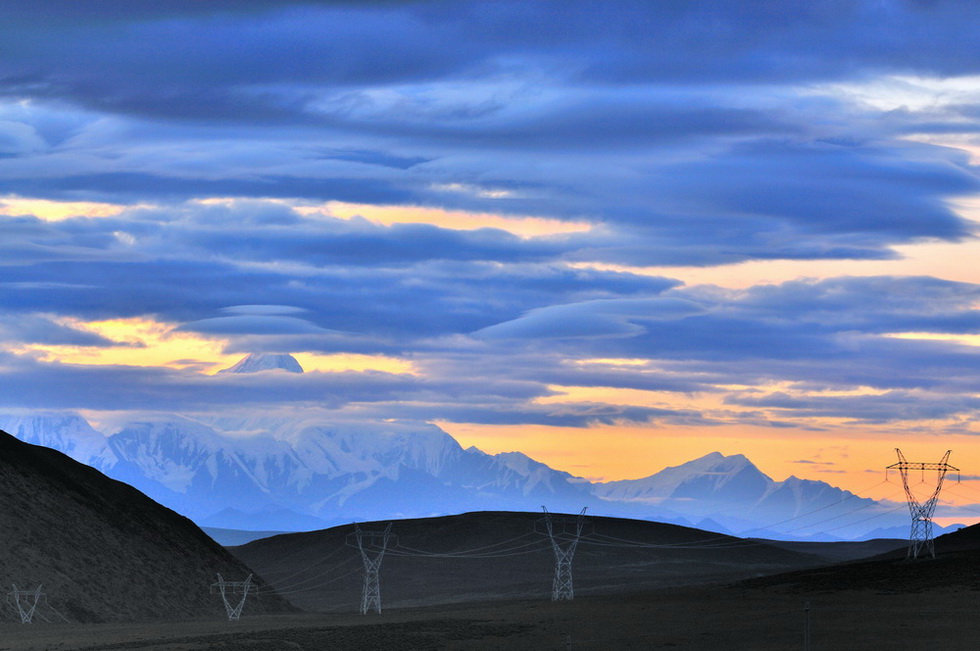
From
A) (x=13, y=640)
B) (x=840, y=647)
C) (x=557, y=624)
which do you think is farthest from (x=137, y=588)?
(x=840, y=647)

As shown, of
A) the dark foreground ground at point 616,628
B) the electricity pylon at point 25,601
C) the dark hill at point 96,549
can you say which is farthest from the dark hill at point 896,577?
the electricity pylon at point 25,601

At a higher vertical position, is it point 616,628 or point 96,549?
point 96,549

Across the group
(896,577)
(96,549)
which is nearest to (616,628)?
(896,577)

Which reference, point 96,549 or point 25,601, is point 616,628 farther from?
point 96,549

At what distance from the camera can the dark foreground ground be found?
8556cm

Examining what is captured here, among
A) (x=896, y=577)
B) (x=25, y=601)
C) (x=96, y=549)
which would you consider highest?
(x=96, y=549)

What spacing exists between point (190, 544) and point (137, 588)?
61.7 feet

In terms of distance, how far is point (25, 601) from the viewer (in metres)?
113

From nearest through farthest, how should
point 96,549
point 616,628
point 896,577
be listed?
point 616,628
point 896,577
point 96,549

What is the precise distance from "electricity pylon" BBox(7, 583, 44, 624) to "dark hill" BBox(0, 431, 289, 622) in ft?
3.34

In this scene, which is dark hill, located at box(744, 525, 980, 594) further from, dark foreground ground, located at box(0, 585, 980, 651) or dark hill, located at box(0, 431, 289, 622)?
dark hill, located at box(0, 431, 289, 622)

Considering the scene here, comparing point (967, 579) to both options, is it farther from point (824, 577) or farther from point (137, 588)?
point (137, 588)

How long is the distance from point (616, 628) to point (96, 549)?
193ft

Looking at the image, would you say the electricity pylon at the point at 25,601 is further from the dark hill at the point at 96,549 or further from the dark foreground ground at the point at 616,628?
the dark foreground ground at the point at 616,628
